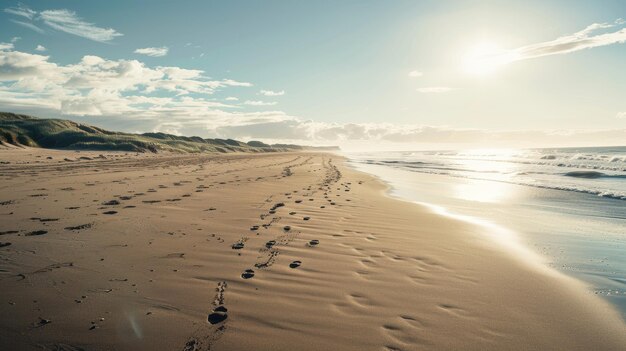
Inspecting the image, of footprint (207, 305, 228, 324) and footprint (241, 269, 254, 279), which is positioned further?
footprint (241, 269, 254, 279)

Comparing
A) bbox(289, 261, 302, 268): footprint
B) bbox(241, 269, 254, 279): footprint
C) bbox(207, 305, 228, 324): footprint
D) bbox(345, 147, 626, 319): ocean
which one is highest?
bbox(345, 147, 626, 319): ocean

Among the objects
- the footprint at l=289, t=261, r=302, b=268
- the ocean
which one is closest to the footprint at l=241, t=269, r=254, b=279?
the footprint at l=289, t=261, r=302, b=268

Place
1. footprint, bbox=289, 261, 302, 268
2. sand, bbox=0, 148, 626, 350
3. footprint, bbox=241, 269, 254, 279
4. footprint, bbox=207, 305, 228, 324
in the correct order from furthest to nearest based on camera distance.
Result: footprint, bbox=289, 261, 302, 268 → footprint, bbox=241, 269, 254, 279 → footprint, bbox=207, 305, 228, 324 → sand, bbox=0, 148, 626, 350

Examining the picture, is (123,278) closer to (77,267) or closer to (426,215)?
(77,267)

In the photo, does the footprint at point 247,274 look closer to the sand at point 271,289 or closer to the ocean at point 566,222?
the sand at point 271,289

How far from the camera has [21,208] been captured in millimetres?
8938

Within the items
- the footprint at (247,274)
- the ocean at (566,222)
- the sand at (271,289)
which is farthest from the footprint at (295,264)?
the ocean at (566,222)

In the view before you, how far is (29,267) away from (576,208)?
57.3 ft

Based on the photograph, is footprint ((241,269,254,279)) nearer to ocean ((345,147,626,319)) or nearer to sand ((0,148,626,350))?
sand ((0,148,626,350))

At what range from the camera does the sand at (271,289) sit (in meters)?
3.47

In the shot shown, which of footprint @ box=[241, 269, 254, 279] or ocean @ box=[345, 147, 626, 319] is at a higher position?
ocean @ box=[345, 147, 626, 319]

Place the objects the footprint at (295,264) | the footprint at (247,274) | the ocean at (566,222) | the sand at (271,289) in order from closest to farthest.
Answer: the sand at (271,289), the footprint at (247,274), the footprint at (295,264), the ocean at (566,222)

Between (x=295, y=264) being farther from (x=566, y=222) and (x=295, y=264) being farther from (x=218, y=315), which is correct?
(x=566, y=222)

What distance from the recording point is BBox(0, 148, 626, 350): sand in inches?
137
